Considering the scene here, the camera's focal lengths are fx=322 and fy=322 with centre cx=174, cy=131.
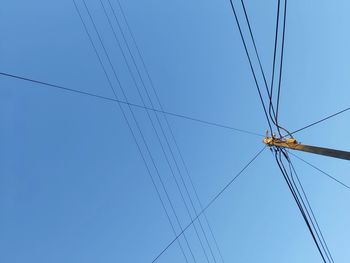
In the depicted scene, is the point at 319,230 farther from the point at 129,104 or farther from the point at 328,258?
the point at 129,104

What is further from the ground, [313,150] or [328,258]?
[313,150]

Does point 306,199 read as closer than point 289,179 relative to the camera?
No

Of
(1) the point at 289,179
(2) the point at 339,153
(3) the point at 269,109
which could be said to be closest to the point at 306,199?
(1) the point at 289,179

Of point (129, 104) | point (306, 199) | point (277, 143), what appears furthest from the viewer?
point (129, 104)

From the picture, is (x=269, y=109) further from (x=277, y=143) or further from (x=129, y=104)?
(x=129, y=104)

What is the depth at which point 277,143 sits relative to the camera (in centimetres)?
635

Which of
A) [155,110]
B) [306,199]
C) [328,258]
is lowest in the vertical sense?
[328,258]

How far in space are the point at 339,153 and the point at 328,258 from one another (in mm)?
5173

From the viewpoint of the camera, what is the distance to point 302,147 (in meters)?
5.16

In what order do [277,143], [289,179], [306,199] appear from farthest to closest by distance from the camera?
[306,199]
[289,179]
[277,143]

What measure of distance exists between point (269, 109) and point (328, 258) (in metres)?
3.94

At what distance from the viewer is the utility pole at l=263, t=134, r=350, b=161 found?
3.91 m

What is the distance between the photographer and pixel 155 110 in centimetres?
1277

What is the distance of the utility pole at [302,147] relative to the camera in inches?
154
